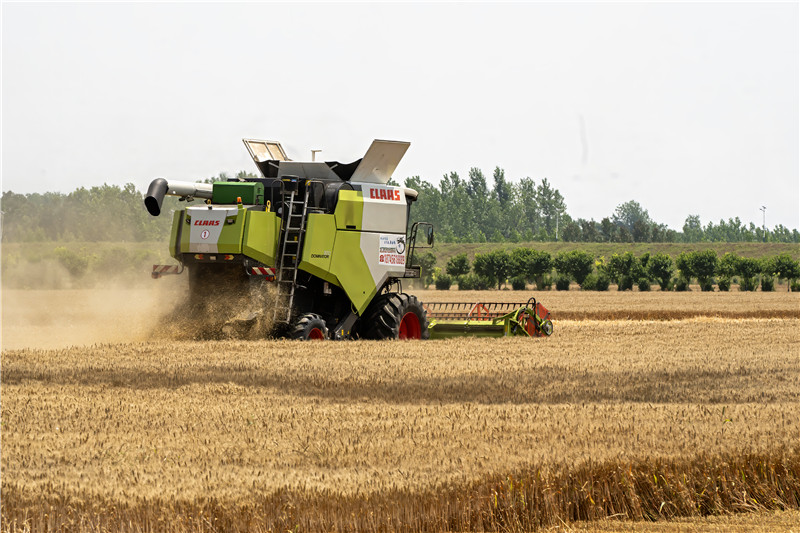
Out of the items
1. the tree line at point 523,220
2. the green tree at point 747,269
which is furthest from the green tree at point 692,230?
the green tree at point 747,269

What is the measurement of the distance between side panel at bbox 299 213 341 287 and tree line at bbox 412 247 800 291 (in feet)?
147

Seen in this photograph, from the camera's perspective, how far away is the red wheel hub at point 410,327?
18.1m

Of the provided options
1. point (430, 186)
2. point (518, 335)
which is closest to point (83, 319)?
point (518, 335)

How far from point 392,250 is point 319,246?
75.4 inches

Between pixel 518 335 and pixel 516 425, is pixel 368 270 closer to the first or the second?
pixel 518 335

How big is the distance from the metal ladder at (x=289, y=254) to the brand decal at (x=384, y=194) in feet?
4.29

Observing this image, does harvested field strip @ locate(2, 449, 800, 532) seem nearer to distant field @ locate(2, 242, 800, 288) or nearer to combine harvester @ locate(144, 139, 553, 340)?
combine harvester @ locate(144, 139, 553, 340)

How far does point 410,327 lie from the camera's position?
60.4ft

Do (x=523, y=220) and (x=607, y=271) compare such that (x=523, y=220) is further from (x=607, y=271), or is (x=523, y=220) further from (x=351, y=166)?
(x=351, y=166)

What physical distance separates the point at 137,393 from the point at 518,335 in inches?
396

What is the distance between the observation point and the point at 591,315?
32.7 metres

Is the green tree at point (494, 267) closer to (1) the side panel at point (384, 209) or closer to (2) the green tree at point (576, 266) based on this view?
(2) the green tree at point (576, 266)

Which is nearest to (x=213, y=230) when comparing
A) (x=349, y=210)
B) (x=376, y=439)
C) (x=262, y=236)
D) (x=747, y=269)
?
(x=262, y=236)

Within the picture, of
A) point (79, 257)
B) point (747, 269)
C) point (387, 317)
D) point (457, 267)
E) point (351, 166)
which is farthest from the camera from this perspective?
point (457, 267)
